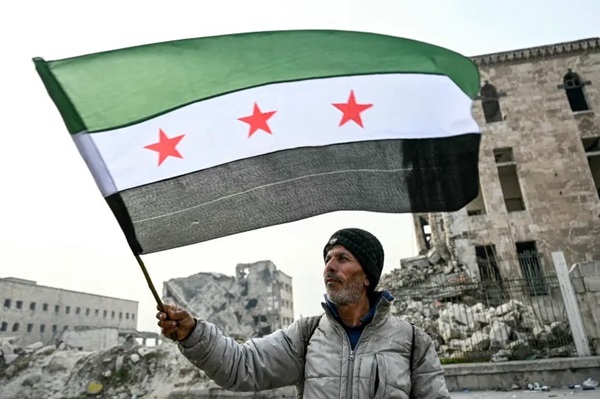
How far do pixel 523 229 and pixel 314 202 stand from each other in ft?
56.6

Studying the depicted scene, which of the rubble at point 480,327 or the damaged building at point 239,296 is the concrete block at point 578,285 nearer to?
the rubble at point 480,327

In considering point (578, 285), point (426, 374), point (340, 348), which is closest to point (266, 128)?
point (340, 348)

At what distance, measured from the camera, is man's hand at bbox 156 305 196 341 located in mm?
1718

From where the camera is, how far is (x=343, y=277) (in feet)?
6.82

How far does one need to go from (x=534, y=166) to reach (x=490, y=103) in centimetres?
421

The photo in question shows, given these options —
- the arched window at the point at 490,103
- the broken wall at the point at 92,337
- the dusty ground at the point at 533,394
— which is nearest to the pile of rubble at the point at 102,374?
the dusty ground at the point at 533,394

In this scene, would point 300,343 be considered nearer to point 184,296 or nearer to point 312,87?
point 312,87

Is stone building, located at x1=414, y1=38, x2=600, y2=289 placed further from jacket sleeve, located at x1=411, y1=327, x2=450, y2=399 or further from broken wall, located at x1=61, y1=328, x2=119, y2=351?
broken wall, located at x1=61, y1=328, x2=119, y2=351

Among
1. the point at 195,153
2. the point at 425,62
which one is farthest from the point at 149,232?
the point at 425,62

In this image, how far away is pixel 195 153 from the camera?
2.34 m

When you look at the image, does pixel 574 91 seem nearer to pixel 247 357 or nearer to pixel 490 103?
pixel 490 103

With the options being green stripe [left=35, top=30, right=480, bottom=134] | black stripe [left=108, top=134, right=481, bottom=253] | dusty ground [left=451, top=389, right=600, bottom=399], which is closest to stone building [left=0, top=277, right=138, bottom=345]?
dusty ground [left=451, top=389, right=600, bottom=399]

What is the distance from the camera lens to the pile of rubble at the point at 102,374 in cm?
959

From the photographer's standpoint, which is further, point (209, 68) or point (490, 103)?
point (490, 103)
